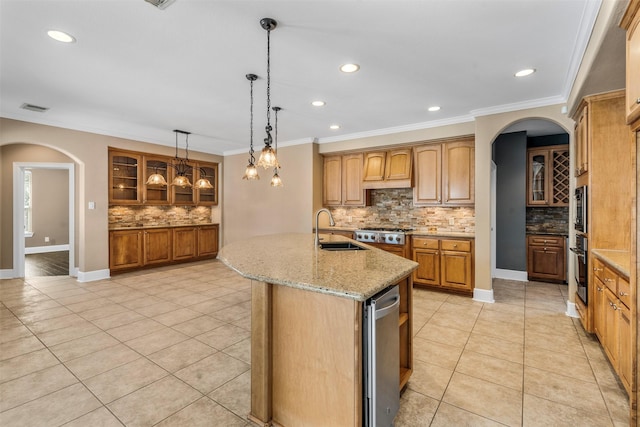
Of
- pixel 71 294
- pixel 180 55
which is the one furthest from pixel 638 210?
pixel 71 294

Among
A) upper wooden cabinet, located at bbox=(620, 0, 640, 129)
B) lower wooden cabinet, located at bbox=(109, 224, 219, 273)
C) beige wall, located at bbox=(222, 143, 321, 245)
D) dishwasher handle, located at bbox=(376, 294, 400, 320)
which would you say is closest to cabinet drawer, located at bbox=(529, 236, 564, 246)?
beige wall, located at bbox=(222, 143, 321, 245)

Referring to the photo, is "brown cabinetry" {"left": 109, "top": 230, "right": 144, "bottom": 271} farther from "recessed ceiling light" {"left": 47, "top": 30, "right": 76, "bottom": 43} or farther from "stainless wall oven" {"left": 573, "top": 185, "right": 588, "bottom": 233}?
"stainless wall oven" {"left": 573, "top": 185, "right": 588, "bottom": 233}

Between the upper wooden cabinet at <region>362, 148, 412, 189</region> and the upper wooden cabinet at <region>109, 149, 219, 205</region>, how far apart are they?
4.03 metres

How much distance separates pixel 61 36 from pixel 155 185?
427cm

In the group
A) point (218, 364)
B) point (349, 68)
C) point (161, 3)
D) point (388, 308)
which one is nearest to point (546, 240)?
point (349, 68)

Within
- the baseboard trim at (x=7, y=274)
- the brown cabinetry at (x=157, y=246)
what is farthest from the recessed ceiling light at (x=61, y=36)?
the baseboard trim at (x=7, y=274)

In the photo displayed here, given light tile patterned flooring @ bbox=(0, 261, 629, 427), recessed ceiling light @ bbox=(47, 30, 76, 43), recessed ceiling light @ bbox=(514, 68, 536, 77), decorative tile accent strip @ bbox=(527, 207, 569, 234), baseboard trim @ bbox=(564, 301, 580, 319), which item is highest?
recessed ceiling light @ bbox=(47, 30, 76, 43)

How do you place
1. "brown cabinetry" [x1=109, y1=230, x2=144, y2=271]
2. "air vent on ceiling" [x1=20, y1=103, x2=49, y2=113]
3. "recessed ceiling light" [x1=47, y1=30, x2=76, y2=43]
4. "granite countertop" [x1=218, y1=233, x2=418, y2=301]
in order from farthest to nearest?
"brown cabinetry" [x1=109, y1=230, x2=144, y2=271], "air vent on ceiling" [x1=20, y1=103, x2=49, y2=113], "recessed ceiling light" [x1=47, y1=30, x2=76, y2=43], "granite countertop" [x1=218, y1=233, x2=418, y2=301]

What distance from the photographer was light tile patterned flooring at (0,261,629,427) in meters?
1.94

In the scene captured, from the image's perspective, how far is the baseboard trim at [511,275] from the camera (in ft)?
17.4

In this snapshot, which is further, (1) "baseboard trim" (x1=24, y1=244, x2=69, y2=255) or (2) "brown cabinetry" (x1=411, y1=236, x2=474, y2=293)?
(1) "baseboard trim" (x1=24, y1=244, x2=69, y2=255)

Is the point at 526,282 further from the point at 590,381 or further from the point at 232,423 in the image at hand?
the point at 232,423

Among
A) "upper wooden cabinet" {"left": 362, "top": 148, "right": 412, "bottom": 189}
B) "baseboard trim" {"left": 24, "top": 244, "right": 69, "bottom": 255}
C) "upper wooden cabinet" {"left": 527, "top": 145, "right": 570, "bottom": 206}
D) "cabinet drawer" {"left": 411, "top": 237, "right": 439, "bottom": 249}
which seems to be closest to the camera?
"cabinet drawer" {"left": 411, "top": 237, "right": 439, "bottom": 249}

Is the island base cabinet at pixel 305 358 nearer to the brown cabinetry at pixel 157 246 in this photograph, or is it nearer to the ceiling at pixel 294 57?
the ceiling at pixel 294 57
